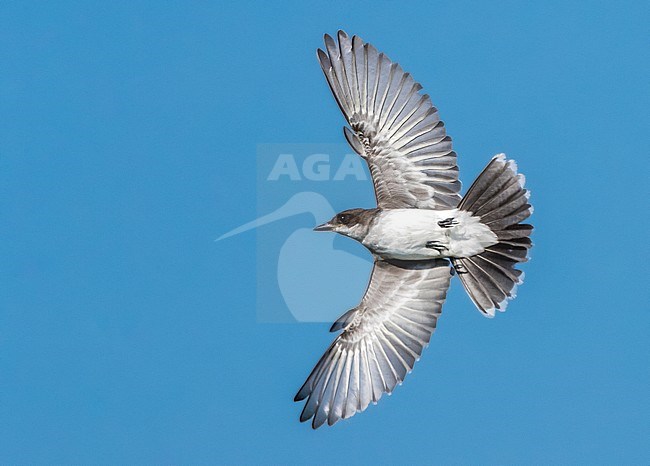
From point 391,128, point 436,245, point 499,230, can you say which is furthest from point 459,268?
point 391,128

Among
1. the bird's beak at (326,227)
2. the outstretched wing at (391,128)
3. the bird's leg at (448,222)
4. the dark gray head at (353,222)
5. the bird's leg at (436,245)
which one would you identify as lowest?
the bird's leg at (436,245)

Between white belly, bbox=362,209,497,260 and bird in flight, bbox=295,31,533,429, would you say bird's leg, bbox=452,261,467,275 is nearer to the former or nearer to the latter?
bird in flight, bbox=295,31,533,429

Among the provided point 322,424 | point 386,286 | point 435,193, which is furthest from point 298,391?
point 435,193

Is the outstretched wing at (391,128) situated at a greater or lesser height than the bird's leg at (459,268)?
greater

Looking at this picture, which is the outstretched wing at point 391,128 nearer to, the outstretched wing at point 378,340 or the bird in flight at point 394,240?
the bird in flight at point 394,240

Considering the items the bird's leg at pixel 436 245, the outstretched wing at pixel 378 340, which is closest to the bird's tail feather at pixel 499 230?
the bird's leg at pixel 436 245
